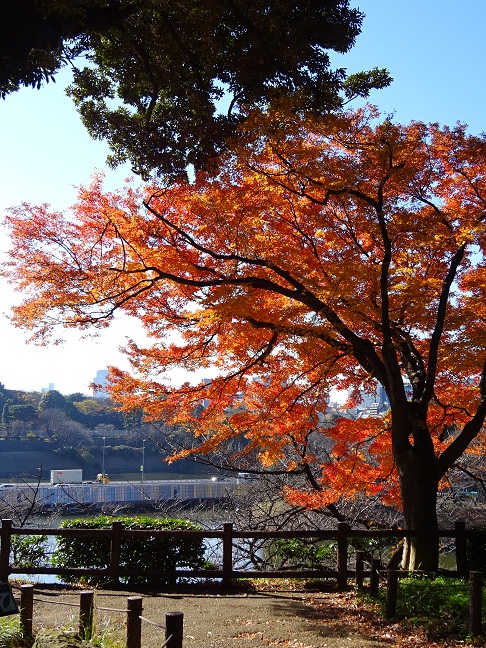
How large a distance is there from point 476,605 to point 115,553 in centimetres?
620

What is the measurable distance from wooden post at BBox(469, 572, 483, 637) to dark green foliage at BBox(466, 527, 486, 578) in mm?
4317

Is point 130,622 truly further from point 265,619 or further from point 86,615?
point 265,619

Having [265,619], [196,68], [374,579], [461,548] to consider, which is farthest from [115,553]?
[196,68]

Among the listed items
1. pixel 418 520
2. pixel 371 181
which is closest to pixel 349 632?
pixel 418 520

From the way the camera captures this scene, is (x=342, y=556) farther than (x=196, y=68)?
Yes

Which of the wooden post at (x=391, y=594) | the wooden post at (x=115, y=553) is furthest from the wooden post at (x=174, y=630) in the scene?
the wooden post at (x=115, y=553)

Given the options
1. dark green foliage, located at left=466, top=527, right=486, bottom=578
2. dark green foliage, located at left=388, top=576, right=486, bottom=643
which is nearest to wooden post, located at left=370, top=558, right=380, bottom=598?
dark green foliage, located at left=388, top=576, right=486, bottom=643

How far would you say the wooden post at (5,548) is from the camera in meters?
10.3

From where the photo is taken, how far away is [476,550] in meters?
10.8

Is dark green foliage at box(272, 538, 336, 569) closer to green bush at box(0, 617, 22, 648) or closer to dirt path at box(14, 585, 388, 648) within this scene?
dirt path at box(14, 585, 388, 648)

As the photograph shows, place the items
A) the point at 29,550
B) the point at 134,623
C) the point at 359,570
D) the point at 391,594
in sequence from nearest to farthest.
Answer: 1. the point at 134,623
2. the point at 391,594
3. the point at 359,570
4. the point at 29,550

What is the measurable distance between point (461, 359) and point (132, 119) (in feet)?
23.0

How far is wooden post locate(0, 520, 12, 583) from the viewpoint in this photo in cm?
1032

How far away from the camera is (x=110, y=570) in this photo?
10.4 m
